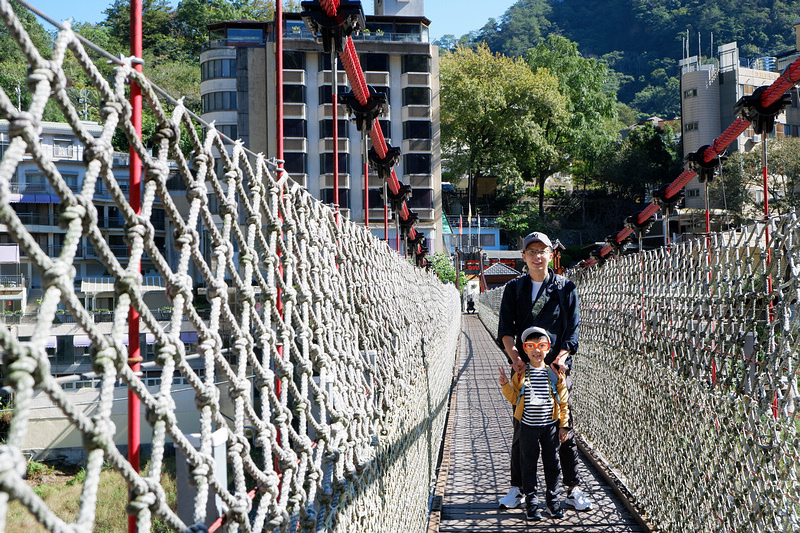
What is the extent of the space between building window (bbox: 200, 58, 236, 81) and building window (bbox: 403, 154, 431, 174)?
879 cm

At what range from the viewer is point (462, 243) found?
4238 cm

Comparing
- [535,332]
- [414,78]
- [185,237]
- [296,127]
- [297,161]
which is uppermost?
[414,78]

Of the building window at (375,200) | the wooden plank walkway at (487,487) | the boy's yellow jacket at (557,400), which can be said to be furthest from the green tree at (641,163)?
the boy's yellow jacket at (557,400)

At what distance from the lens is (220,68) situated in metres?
34.9

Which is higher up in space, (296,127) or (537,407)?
(296,127)

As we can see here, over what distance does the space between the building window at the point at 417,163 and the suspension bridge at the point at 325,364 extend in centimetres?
2942

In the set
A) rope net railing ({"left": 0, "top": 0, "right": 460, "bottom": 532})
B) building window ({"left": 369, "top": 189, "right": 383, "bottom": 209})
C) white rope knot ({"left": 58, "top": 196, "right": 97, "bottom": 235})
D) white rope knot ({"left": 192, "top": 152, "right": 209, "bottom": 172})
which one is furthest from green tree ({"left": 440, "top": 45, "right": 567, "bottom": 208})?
white rope knot ({"left": 58, "top": 196, "right": 97, "bottom": 235})

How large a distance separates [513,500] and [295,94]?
29.9 m

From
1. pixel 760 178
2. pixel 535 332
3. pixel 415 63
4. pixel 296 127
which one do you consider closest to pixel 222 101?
pixel 296 127

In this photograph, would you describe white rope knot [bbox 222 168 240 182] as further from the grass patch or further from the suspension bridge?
the grass patch

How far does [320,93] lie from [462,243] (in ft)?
44.1

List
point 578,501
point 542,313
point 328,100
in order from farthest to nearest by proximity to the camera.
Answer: point 328,100
point 578,501
point 542,313

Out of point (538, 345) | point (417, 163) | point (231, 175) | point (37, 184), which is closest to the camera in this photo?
point (231, 175)

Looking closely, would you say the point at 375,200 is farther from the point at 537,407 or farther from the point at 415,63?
the point at 537,407
